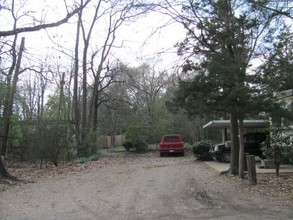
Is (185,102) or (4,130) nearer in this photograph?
(185,102)

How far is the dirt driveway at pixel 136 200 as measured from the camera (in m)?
8.20

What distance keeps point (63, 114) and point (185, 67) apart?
1512 centimetres

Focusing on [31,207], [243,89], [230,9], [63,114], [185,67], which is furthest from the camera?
[63,114]

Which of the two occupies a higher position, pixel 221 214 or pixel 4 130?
pixel 4 130

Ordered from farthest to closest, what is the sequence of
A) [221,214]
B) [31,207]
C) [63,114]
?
[63,114]
[31,207]
[221,214]

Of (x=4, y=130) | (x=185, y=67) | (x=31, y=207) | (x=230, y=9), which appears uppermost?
(x=230, y=9)

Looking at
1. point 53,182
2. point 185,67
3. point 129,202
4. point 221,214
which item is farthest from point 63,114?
point 221,214

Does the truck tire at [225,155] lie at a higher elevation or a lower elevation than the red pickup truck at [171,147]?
lower

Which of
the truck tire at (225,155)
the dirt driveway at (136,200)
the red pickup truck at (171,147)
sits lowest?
the dirt driveway at (136,200)

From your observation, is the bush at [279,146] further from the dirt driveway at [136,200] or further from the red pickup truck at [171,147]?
the red pickup truck at [171,147]

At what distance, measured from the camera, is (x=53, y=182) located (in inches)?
582

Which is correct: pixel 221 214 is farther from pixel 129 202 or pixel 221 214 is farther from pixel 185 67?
pixel 185 67

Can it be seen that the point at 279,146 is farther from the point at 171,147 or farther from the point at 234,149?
the point at 171,147

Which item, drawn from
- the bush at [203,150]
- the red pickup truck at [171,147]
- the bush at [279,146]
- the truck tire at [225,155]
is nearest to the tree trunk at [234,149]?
the bush at [279,146]
